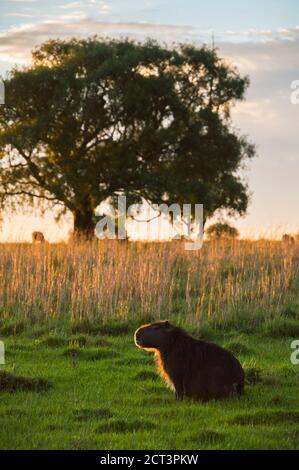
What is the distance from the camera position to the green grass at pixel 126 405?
26.6 feet

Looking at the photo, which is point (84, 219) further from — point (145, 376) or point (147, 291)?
point (145, 376)

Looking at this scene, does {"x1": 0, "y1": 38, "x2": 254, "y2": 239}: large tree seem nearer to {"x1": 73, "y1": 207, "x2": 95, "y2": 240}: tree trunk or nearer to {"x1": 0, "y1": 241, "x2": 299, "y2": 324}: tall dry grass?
{"x1": 73, "y1": 207, "x2": 95, "y2": 240}: tree trunk

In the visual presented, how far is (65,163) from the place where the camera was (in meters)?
35.9

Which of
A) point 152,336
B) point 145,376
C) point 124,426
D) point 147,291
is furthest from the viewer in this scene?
point 147,291

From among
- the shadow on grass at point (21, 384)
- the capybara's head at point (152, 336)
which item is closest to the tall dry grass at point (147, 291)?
the shadow on grass at point (21, 384)

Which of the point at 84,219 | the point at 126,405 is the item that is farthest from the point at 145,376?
the point at 84,219

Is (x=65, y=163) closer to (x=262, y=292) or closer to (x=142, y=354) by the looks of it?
(x=262, y=292)

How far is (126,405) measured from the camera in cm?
973

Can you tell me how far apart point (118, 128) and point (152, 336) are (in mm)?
27099

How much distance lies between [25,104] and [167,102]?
243 inches

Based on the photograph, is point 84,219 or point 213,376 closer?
point 213,376

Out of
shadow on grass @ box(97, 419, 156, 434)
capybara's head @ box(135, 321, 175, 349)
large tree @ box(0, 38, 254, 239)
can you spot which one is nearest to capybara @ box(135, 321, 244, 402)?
capybara's head @ box(135, 321, 175, 349)

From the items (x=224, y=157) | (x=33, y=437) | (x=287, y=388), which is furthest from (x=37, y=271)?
(x=224, y=157)

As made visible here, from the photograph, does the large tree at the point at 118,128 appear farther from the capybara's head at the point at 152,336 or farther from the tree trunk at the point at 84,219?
the capybara's head at the point at 152,336
